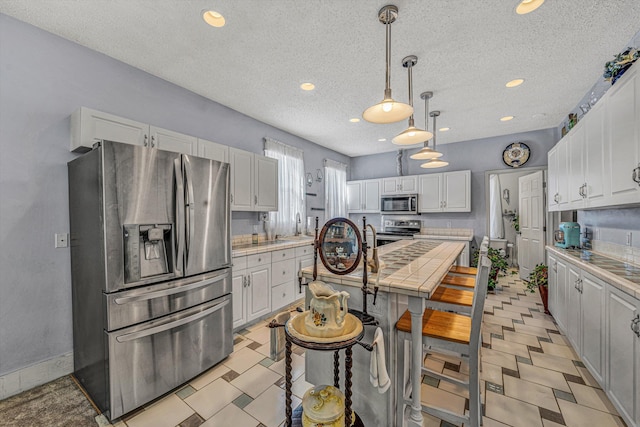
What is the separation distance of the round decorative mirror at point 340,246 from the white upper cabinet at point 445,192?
4.17 meters

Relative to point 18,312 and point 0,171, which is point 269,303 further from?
point 0,171

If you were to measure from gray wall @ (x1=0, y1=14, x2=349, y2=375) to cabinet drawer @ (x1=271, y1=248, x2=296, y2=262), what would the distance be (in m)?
1.91

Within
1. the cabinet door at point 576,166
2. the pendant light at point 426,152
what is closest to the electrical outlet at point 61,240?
the pendant light at point 426,152

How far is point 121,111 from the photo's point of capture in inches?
97.7

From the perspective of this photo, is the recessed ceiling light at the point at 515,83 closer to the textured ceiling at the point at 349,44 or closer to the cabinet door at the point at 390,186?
the textured ceiling at the point at 349,44

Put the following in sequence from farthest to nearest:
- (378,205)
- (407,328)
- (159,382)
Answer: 1. (378,205)
2. (159,382)
3. (407,328)

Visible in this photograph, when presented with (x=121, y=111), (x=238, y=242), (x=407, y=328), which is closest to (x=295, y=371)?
(x=407, y=328)

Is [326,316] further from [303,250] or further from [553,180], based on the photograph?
[553,180]

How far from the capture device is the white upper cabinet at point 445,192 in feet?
15.9

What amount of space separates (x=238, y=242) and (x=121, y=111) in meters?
1.95

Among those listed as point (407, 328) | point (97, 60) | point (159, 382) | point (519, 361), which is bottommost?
point (519, 361)

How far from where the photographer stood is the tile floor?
65.9 inches

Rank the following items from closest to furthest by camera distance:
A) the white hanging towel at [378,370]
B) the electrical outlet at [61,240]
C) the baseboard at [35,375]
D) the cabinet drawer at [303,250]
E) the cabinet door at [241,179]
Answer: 1. the white hanging towel at [378,370]
2. the baseboard at [35,375]
3. the electrical outlet at [61,240]
4. the cabinet door at [241,179]
5. the cabinet drawer at [303,250]

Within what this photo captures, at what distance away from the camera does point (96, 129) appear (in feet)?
6.91
